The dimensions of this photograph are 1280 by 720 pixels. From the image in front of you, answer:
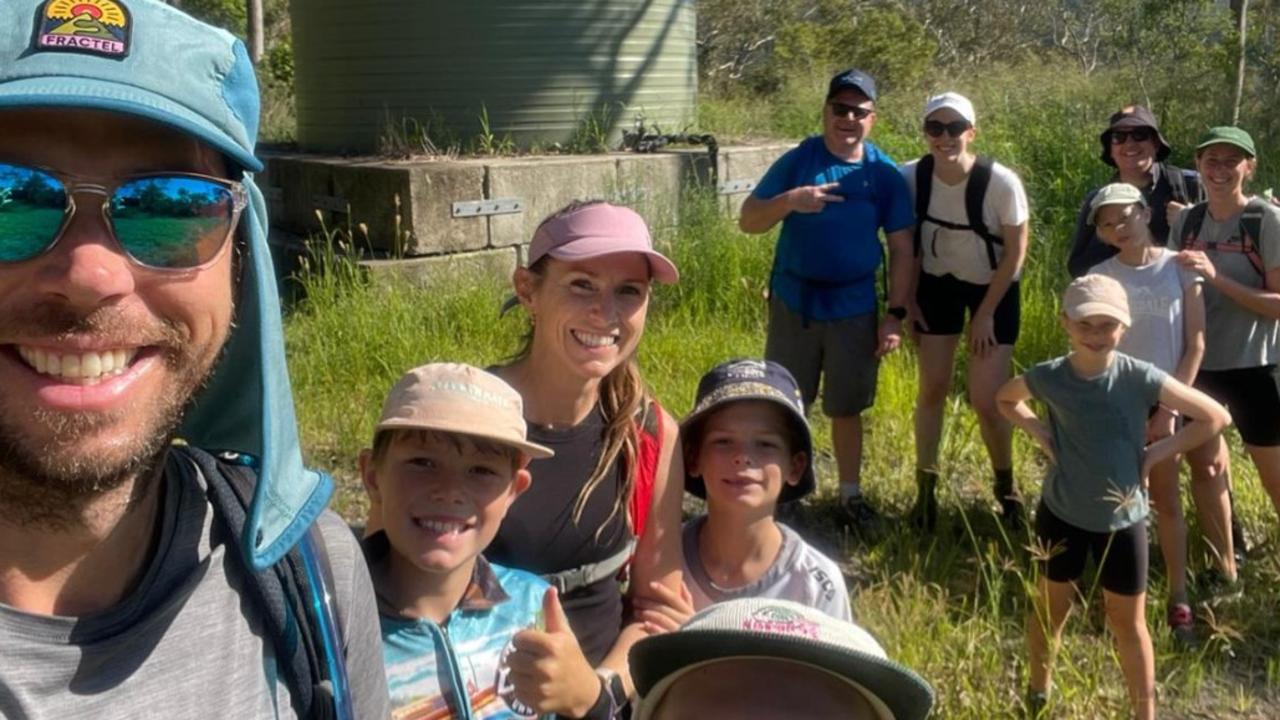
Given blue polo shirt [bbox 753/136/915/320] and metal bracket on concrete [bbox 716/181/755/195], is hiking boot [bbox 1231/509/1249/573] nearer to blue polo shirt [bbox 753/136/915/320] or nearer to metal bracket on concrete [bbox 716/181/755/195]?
blue polo shirt [bbox 753/136/915/320]

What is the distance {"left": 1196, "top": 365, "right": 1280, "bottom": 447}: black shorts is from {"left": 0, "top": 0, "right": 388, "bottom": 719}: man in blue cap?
13.6ft

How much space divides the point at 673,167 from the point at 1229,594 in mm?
5585

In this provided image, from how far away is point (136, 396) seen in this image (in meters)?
1.37

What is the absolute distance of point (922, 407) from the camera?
545cm

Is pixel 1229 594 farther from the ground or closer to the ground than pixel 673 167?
closer to the ground

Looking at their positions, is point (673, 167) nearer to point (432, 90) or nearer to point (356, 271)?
point (432, 90)

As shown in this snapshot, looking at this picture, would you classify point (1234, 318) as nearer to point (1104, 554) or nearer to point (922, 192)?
point (922, 192)

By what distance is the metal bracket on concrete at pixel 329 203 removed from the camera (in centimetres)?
899

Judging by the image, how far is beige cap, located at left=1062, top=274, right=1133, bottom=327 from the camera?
379cm

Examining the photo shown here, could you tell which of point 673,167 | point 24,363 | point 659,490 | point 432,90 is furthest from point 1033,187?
point 24,363

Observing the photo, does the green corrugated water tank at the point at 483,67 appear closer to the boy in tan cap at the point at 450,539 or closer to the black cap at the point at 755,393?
the black cap at the point at 755,393

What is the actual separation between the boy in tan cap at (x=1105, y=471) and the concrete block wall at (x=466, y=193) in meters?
4.99

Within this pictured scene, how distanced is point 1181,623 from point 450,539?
3.08 meters

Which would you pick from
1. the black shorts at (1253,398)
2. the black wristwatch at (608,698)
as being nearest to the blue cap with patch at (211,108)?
the black wristwatch at (608,698)
